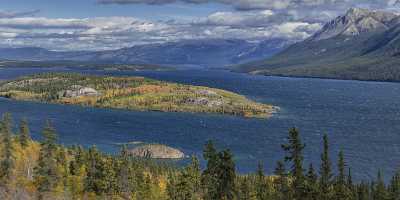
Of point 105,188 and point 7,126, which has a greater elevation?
point 7,126

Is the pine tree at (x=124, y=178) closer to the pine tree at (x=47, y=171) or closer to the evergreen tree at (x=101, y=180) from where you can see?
the evergreen tree at (x=101, y=180)

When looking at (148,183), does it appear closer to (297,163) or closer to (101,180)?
(101,180)

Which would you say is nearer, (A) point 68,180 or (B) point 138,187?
(A) point 68,180

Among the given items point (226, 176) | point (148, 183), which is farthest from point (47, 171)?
point (226, 176)

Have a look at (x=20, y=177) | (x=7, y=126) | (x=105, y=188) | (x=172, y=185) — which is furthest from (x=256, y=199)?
(x=7, y=126)

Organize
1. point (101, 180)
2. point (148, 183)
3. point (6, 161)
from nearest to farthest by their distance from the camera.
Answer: point (6, 161) < point (101, 180) < point (148, 183)

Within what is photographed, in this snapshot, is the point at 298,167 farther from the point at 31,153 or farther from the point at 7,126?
the point at 31,153

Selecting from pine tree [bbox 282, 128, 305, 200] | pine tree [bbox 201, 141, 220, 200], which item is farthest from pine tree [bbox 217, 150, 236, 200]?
pine tree [bbox 282, 128, 305, 200]

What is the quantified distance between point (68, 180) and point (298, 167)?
82.8 metres

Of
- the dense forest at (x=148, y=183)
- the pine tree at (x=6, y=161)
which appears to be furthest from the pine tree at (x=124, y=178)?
the pine tree at (x=6, y=161)

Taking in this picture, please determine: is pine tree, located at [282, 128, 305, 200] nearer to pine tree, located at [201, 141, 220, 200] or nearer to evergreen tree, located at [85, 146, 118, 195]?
pine tree, located at [201, 141, 220, 200]

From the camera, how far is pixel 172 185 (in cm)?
16562

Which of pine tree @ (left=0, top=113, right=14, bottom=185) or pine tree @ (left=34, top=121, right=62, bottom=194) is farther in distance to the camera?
pine tree @ (left=0, top=113, right=14, bottom=185)

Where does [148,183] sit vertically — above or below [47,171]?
below
